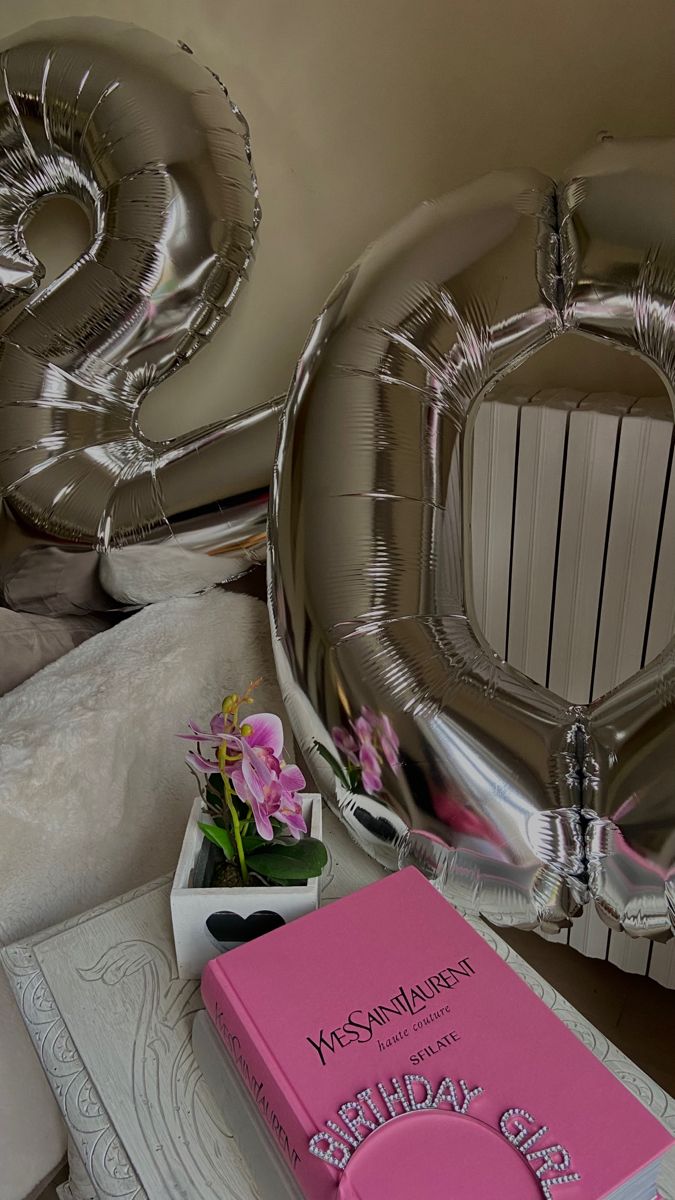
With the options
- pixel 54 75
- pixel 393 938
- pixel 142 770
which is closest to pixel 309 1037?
pixel 393 938

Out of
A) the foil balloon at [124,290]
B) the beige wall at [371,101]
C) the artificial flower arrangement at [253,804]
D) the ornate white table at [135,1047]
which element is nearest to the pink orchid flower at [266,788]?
the artificial flower arrangement at [253,804]

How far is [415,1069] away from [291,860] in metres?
0.21

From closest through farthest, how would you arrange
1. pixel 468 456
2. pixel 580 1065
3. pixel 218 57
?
pixel 580 1065 < pixel 468 456 < pixel 218 57

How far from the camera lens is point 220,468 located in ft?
3.54

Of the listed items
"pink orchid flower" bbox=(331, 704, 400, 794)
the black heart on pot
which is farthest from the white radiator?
the black heart on pot

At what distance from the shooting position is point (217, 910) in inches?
27.2

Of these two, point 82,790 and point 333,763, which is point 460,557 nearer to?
point 333,763

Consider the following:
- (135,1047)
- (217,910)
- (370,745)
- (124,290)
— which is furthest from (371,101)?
(135,1047)

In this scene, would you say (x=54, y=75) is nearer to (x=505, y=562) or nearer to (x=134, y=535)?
(x=134, y=535)

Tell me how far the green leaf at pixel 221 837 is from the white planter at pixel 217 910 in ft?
0.12

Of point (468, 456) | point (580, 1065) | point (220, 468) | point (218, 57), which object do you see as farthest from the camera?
point (218, 57)

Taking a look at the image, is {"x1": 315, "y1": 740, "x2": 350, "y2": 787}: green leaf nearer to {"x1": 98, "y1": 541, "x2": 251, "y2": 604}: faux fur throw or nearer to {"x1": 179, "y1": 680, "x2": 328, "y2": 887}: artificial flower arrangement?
{"x1": 179, "y1": 680, "x2": 328, "y2": 887}: artificial flower arrangement

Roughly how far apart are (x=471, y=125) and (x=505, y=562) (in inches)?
20.6

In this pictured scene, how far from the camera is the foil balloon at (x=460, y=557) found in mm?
666
